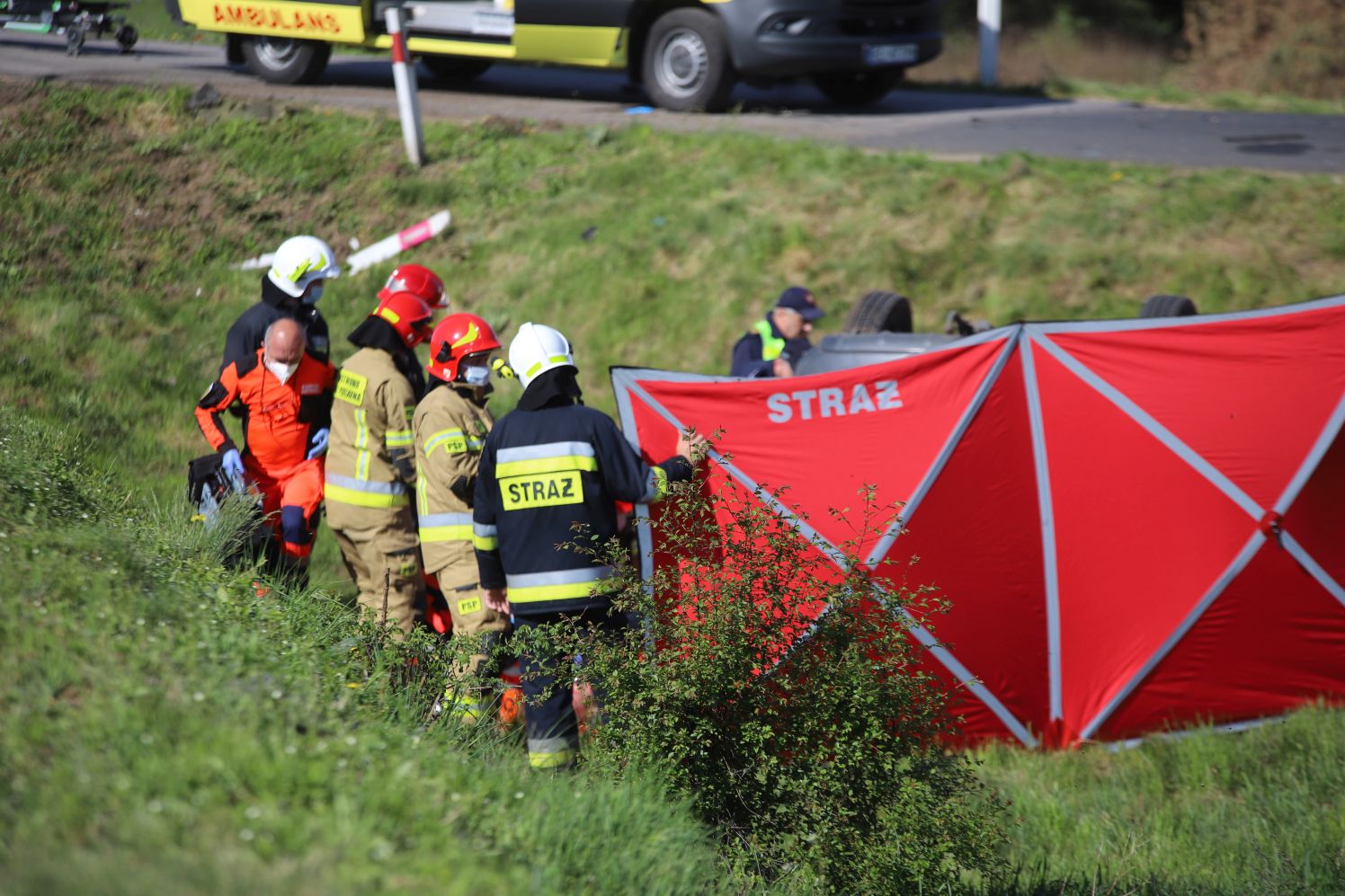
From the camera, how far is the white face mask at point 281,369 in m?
5.95

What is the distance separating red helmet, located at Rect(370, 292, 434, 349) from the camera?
5863 millimetres

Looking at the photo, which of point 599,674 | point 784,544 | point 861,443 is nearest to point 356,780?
point 599,674

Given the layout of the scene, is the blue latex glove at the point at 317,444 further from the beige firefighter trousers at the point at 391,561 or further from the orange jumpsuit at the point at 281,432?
the beige firefighter trousers at the point at 391,561

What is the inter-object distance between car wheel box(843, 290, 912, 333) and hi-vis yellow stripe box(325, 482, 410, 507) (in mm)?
3053

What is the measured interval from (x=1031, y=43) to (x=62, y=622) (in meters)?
22.9

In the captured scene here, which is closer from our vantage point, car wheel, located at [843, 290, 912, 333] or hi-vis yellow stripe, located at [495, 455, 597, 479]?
hi-vis yellow stripe, located at [495, 455, 597, 479]

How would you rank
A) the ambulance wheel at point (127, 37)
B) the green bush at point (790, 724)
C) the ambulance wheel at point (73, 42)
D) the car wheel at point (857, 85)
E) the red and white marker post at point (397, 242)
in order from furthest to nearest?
the car wheel at point (857, 85) → the ambulance wheel at point (127, 37) → the ambulance wheel at point (73, 42) → the red and white marker post at point (397, 242) → the green bush at point (790, 724)

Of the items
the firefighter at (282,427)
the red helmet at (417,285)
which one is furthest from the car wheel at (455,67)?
the firefighter at (282,427)

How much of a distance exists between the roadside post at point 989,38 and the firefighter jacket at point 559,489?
1061 cm

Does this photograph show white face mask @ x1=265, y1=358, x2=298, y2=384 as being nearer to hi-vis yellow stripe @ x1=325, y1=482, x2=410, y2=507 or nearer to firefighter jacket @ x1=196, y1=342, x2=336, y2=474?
firefighter jacket @ x1=196, y1=342, x2=336, y2=474

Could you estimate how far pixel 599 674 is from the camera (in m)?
4.27

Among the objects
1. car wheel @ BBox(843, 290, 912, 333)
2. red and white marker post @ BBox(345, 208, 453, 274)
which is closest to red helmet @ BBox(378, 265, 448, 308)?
car wheel @ BBox(843, 290, 912, 333)

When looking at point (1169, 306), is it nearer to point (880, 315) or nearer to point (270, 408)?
point (880, 315)

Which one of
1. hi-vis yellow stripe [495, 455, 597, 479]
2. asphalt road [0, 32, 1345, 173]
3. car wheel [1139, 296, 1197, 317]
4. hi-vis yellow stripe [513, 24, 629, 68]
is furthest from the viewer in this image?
hi-vis yellow stripe [513, 24, 629, 68]
